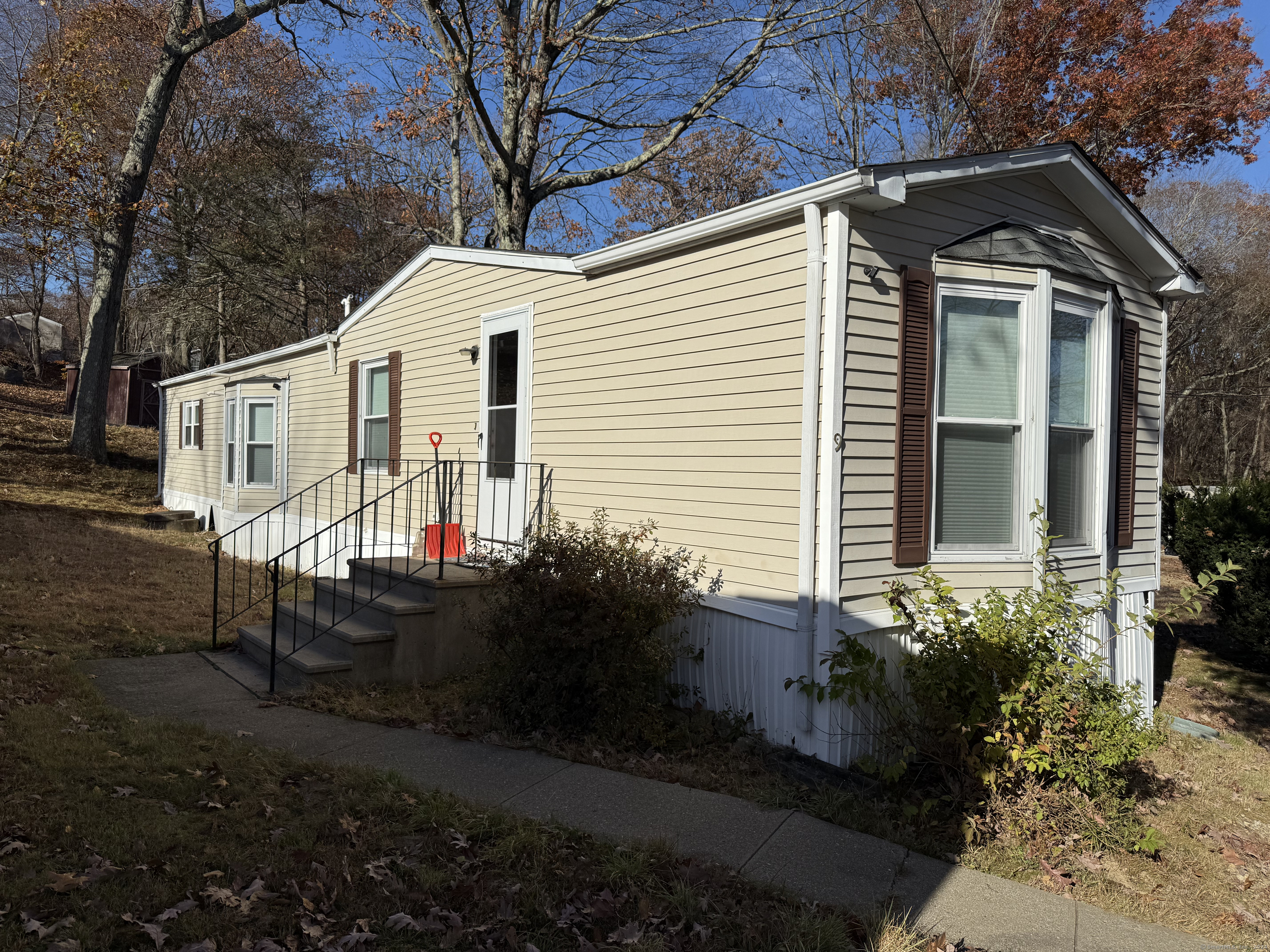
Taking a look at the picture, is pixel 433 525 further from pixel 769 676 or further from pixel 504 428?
pixel 769 676

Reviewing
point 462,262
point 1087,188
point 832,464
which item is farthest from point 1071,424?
point 462,262

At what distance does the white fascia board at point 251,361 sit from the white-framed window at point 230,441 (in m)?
0.58

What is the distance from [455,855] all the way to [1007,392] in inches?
174

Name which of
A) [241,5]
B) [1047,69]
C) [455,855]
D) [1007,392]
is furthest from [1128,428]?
[241,5]

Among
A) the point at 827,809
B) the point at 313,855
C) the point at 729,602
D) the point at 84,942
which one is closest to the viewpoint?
the point at 84,942

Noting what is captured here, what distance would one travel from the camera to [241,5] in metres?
15.9

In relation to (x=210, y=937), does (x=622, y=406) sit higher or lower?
higher

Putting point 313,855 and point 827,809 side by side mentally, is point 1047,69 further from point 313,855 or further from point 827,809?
point 313,855

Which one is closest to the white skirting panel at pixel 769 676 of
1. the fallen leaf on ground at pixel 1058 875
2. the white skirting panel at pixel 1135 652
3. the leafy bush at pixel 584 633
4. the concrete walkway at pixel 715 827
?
the leafy bush at pixel 584 633

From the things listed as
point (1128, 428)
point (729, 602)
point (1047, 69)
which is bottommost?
point (729, 602)

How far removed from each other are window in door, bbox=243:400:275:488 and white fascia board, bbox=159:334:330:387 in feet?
2.18

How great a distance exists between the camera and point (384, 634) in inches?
263

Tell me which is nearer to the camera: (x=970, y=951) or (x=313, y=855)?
(x=970, y=951)

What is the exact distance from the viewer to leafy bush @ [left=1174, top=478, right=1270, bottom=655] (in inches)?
344
